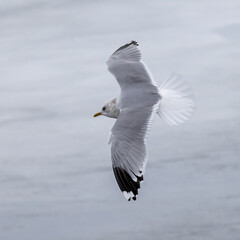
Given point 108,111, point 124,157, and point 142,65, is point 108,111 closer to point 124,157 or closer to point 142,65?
point 142,65

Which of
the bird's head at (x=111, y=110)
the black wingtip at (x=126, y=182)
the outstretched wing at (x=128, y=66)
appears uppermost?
the outstretched wing at (x=128, y=66)

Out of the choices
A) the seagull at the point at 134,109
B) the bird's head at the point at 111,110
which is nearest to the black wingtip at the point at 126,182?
the seagull at the point at 134,109

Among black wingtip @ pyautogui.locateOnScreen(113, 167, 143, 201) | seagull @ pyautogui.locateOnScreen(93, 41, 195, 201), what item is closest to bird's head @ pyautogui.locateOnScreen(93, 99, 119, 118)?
seagull @ pyautogui.locateOnScreen(93, 41, 195, 201)

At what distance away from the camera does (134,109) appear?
7.22m

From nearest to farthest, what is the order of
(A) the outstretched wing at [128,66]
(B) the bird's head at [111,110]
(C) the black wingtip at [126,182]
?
(C) the black wingtip at [126,182] → (A) the outstretched wing at [128,66] → (B) the bird's head at [111,110]

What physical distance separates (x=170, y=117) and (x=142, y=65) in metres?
0.98

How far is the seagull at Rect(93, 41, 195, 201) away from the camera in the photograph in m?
6.88

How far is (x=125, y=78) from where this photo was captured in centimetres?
784

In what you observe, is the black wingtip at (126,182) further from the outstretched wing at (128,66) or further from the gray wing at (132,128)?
the outstretched wing at (128,66)

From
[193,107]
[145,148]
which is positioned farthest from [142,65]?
[145,148]

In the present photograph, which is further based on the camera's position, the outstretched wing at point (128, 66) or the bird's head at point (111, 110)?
the bird's head at point (111, 110)

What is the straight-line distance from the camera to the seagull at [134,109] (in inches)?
271

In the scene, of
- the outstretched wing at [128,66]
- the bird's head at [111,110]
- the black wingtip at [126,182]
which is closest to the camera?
the black wingtip at [126,182]

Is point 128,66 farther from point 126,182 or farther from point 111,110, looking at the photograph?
point 126,182
